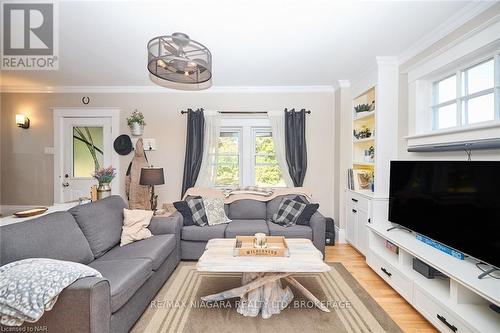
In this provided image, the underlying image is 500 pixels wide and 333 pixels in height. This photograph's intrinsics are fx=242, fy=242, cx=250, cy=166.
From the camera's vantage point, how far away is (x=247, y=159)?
4.28 m

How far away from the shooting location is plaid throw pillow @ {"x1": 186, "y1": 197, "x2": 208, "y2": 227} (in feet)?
10.9

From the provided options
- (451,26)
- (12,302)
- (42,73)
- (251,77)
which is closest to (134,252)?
(12,302)

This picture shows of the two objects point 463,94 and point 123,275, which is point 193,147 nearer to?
point 123,275

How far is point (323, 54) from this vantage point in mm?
2943

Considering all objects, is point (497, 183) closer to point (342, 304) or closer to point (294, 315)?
point (342, 304)

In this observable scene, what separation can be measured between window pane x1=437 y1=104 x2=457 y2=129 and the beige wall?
5.80 ft

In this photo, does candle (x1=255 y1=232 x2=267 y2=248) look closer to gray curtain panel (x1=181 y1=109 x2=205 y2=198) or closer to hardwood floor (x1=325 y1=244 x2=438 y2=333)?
hardwood floor (x1=325 y1=244 x2=438 y2=333)

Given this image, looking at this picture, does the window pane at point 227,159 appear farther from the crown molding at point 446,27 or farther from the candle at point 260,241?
the crown molding at point 446,27

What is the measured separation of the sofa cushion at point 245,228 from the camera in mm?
3156

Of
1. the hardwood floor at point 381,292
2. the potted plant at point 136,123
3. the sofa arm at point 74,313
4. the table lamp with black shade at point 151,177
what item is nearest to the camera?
the sofa arm at point 74,313

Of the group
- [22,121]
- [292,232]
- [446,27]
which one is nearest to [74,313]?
[292,232]

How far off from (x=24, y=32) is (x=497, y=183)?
4.39 meters

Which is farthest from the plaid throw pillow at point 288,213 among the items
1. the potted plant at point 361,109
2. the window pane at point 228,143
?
the potted plant at point 361,109

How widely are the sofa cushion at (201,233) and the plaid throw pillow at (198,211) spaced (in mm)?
109
